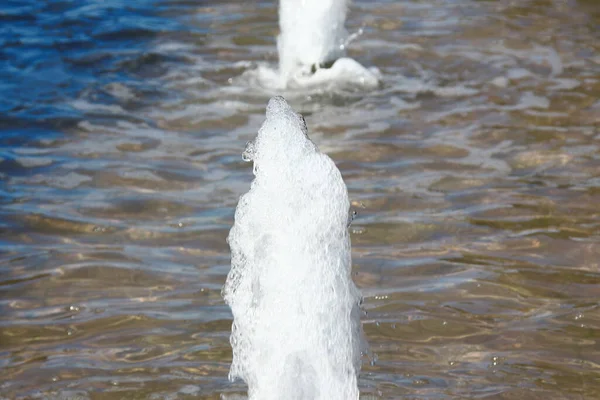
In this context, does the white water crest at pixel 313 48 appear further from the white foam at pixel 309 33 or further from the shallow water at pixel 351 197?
the shallow water at pixel 351 197

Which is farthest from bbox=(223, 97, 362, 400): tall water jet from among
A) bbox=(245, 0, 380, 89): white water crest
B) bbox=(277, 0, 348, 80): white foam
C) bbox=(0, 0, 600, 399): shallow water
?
bbox=(277, 0, 348, 80): white foam

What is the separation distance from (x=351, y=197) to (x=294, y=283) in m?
2.66

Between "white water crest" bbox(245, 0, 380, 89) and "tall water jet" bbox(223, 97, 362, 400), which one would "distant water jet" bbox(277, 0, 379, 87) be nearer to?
"white water crest" bbox(245, 0, 380, 89)

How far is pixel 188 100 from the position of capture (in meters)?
7.46

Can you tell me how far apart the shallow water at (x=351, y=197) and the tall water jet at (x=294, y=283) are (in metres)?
0.61

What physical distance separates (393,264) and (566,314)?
88cm

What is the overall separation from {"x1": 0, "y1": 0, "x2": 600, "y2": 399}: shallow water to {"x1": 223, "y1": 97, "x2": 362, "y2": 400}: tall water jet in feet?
2.01

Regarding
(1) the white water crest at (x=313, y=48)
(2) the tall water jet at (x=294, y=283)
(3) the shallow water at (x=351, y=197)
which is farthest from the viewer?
(1) the white water crest at (x=313, y=48)

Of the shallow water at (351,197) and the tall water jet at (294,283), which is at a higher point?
the tall water jet at (294,283)

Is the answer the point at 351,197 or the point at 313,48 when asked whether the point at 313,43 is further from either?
the point at 351,197

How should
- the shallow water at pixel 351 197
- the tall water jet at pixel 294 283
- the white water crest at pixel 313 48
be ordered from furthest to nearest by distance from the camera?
the white water crest at pixel 313 48 → the shallow water at pixel 351 197 → the tall water jet at pixel 294 283

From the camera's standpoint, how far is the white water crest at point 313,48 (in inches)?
305

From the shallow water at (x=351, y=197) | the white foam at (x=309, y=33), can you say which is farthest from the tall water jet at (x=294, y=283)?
the white foam at (x=309, y=33)

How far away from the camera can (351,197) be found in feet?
17.9
